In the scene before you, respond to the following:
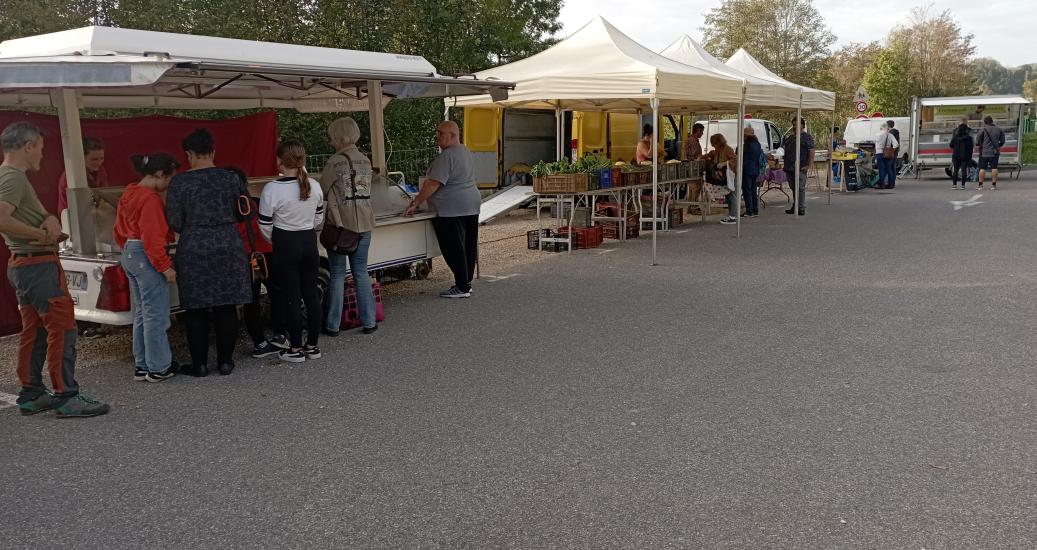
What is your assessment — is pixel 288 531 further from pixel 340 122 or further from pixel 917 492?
pixel 340 122

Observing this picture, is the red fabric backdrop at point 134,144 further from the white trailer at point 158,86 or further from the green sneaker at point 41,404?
the green sneaker at point 41,404

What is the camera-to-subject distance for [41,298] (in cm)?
504

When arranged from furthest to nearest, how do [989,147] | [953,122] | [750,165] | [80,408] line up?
[953,122], [989,147], [750,165], [80,408]

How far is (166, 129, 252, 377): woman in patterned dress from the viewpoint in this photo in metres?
5.84

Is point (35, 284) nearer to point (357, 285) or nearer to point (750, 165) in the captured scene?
point (357, 285)

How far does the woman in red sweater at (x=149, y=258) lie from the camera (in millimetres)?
5742

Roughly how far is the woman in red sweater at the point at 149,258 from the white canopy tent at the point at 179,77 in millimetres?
669

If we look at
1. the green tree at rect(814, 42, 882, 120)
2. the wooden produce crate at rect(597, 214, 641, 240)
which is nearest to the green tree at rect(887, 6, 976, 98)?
the green tree at rect(814, 42, 882, 120)

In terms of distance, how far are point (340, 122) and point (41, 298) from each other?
304 centimetres

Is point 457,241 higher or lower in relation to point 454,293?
higher

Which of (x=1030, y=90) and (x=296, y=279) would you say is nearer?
(x=296, y=279)

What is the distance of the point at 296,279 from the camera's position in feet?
21.4

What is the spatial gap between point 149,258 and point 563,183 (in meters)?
6.71

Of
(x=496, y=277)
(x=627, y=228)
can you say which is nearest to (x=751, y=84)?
(x=627, y=228)
